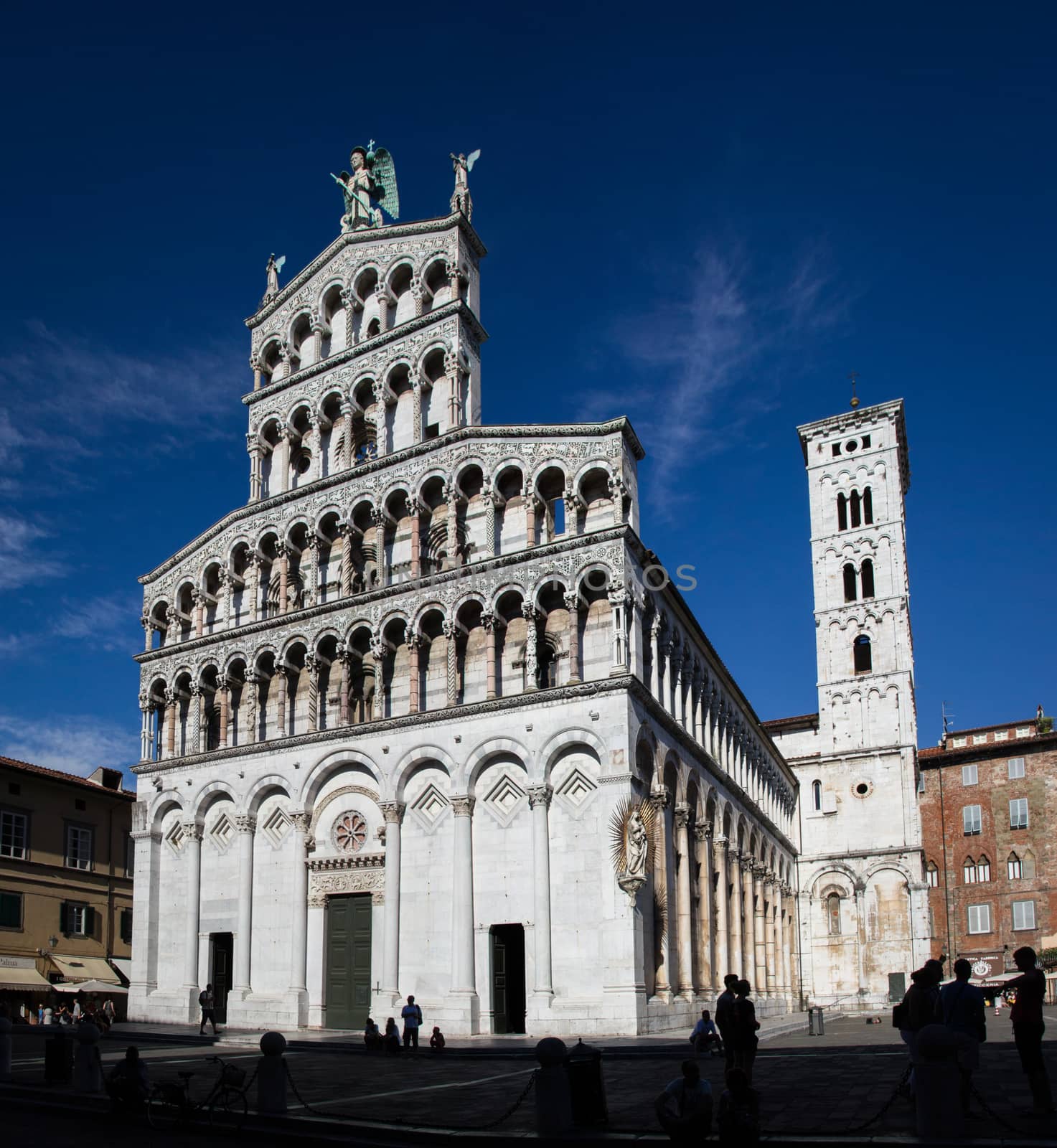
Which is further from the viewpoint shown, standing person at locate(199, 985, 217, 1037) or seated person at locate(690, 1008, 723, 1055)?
standing person at locate(199, 985, 217, 1037)

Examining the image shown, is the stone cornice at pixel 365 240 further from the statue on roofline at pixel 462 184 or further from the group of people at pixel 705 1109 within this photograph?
the group of people at pixel 705 1109

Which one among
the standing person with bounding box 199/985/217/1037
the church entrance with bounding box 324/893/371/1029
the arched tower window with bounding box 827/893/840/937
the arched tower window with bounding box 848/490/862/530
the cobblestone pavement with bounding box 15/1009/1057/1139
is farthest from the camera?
the arched tower window with bounding box 848/490/862/530

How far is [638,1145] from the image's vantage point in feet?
41.7

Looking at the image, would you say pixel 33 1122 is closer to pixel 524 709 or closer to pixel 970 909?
pixel 524 709

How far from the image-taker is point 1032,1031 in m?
13.0

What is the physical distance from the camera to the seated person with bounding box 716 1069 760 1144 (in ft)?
36.7

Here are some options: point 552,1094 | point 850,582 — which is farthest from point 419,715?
point 850,582

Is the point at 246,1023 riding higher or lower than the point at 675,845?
lower

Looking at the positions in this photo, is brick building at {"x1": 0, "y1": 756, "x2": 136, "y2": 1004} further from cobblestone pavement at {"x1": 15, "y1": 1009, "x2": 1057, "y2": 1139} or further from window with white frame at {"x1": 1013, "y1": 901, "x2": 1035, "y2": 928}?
window with white frame at {"x1": 1013, "y1": 901, "x2": 1035, "y2": 928}

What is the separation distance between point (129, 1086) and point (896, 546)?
55.7m

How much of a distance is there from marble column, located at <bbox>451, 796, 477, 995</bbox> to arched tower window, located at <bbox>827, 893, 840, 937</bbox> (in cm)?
3451

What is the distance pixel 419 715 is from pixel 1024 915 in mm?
41451

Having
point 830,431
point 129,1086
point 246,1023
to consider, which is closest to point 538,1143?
point 129,1086

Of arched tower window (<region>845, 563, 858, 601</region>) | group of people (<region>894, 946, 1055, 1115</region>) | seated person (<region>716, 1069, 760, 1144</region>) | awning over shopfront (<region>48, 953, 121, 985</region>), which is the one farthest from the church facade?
arched tower window (<region>845, 563, 858, 601</region>)
